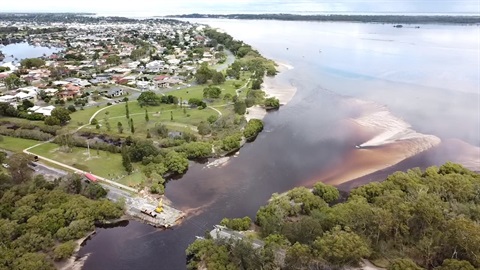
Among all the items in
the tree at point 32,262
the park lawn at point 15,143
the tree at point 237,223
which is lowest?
the tree at point 237,223

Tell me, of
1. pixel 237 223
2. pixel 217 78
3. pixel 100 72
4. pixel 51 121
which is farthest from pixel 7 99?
pixel 237 223

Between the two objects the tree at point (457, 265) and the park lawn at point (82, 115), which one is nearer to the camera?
the tree at point (457, 265)

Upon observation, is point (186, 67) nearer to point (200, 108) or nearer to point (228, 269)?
point (200, 108)

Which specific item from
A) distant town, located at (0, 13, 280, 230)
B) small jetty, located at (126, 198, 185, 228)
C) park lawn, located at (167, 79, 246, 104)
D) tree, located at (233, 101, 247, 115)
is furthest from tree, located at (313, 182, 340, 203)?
park lawn, located at (167, 79, 246, 104)

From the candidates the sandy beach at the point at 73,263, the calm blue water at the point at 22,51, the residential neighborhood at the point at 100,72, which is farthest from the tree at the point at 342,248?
the calm blue water at the point at 22,51

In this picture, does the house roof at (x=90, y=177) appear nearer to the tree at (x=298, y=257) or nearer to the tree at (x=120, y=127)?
the tree at (x=120, y=127)
